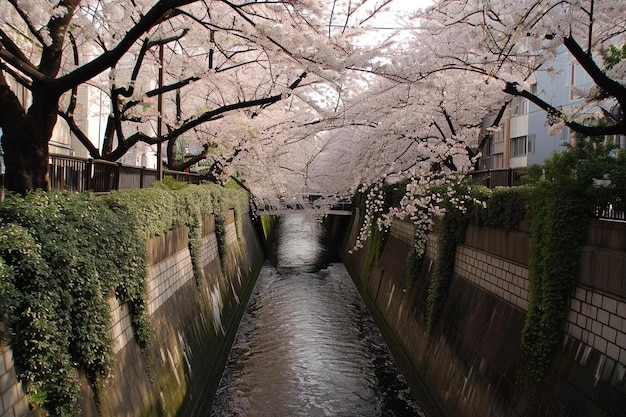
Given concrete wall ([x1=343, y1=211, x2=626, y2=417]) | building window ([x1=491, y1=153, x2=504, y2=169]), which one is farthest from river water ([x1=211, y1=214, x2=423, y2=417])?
building window ([x1=491, y1=153, x2=504, y2=169])

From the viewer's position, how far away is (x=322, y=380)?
1405 cm

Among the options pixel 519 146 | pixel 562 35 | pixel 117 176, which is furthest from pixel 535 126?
pixel 117 176

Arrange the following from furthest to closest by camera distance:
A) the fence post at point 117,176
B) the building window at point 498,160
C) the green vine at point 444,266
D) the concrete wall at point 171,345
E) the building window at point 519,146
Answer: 1. the building window at point 498,160
2. the building window at point 519,146
3. the green vine at point 444,266
4. the fence post at point 117,176
5. the concrete wall at point 171,345

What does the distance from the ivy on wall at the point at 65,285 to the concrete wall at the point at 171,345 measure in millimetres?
222

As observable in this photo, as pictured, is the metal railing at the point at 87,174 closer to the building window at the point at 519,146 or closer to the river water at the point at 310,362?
the river water at the point at 310,362

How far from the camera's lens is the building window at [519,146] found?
30447 mm

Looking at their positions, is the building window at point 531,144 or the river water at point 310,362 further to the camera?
the building window at point 531,144

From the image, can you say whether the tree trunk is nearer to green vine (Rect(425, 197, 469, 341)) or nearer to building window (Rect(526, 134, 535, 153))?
green vine (Rect(425, 197, 469, 341))

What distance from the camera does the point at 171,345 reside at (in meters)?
10.5

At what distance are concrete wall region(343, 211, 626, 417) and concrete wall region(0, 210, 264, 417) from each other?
5.23m

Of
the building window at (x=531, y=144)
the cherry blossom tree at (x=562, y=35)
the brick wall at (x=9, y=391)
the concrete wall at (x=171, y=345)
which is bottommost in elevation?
the concrete wall at (x=171, y=345)

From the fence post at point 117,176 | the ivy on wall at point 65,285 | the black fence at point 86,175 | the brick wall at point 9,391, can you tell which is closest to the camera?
the brick wall at point 9,391

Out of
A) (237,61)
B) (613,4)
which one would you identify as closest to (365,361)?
(237,61)

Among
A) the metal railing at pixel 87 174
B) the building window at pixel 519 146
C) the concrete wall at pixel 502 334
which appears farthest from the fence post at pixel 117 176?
the building window at pixel 519 146
